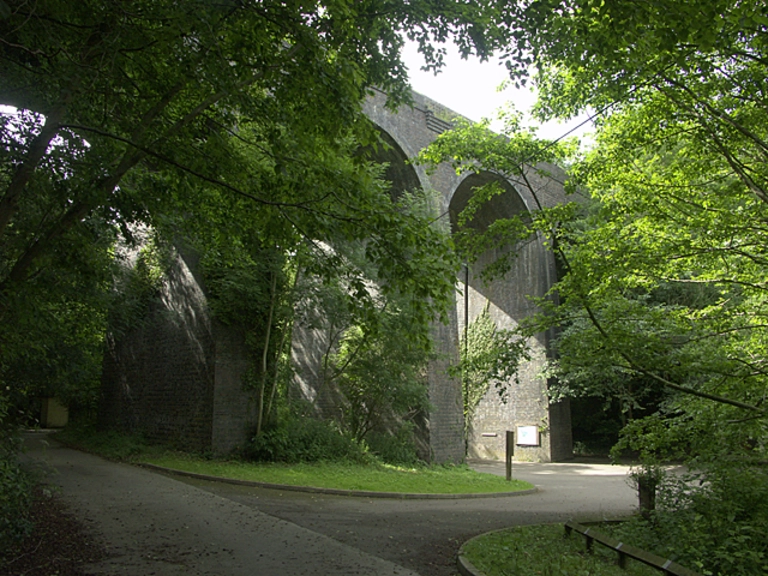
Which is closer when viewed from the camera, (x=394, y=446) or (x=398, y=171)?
(x=394, y=446)

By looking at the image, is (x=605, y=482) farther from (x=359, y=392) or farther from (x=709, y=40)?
(x=709, y=40)

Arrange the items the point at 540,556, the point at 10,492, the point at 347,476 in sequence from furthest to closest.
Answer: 1. the point at 347,476
2. the point at 540,556
3. the point at 10,492

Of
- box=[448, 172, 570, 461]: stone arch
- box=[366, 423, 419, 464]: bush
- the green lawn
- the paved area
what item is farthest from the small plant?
box=[448, 172, 570, 461]: stone arch

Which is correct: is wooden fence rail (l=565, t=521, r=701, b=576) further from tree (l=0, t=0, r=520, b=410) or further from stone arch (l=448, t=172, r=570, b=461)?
stone arch (l=448, t=172, r=570, b=461)

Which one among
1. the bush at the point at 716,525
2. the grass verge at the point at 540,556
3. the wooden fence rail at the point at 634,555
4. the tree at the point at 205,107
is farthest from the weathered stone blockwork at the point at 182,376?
the bush at the point at 716,525

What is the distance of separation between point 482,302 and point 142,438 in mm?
12974

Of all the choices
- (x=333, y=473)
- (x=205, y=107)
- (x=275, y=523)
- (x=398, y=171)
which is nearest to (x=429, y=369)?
(x=333, y=473)

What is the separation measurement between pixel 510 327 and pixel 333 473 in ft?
37.5

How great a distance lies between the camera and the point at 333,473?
11.7 meters

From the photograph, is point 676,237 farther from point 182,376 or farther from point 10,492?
point 182,376

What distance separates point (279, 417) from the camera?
13.4 m

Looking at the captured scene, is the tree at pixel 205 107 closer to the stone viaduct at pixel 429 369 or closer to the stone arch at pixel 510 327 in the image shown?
the stone viaduct at pixel 429 369

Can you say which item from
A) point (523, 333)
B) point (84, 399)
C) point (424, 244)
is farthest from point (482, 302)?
point (424, 244)

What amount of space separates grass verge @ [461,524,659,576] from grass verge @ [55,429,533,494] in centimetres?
396
